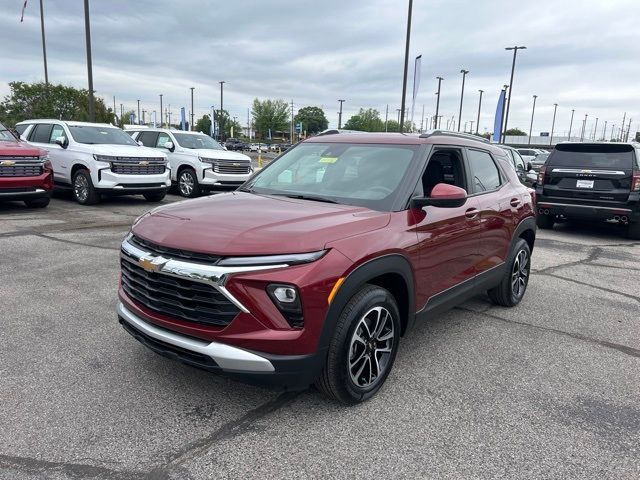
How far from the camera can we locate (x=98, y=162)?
36.7 feet

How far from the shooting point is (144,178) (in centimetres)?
1180

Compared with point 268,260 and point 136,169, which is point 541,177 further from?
point 268,260

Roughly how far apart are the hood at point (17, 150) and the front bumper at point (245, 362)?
8.73 metres

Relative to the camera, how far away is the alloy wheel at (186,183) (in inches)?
548

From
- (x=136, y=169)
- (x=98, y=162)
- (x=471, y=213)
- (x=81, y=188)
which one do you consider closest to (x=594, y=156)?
(x=471, y=213)

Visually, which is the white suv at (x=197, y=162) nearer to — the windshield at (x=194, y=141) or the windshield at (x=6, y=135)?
the windshield at (x=194, y=141)

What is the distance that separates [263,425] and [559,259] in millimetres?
6695

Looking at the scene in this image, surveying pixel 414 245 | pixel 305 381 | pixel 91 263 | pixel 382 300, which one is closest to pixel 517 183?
pixel 414 245

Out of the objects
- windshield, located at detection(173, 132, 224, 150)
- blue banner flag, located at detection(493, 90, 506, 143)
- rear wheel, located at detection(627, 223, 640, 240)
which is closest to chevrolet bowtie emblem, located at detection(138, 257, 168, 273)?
rear wheel, located at detection(627, 223, 640, 240)

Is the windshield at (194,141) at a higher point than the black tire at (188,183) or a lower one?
higher

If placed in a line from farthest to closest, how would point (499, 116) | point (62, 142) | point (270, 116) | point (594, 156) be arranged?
1. point (270, 116)
2. point (499, 116)
3. point (62, 142)
4. point (594, 156)

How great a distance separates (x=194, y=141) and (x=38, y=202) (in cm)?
493

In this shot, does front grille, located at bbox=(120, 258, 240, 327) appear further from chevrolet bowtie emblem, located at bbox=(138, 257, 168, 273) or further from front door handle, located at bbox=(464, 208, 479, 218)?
front door handle, located at bbox=(464, 208, 479, 218)

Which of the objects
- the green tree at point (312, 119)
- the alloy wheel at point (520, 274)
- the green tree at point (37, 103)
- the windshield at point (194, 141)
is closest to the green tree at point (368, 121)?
the green tree at point (312, 119)
